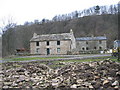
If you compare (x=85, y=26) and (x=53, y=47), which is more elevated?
(x=85, y=26)

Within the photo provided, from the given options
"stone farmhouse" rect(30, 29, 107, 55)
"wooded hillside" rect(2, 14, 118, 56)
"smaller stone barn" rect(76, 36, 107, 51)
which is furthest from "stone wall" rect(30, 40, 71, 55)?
"wooded hillside" rect(2, 14, 118, 56)

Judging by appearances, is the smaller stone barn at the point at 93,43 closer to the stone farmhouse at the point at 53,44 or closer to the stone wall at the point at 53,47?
the stone farmhouse at the point at 53,44

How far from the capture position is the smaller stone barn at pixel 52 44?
3909 cm

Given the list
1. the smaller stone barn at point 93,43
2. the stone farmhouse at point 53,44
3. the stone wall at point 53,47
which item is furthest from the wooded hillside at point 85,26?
the stone wall at point 53,47

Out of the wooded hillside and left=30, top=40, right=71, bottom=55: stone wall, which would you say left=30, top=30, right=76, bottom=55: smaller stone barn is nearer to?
left=30, top=40, right=71, bottom=55: stone wall

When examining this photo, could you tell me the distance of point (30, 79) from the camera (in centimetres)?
939

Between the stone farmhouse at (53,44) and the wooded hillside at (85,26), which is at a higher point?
the wooded hillside at (85,26)

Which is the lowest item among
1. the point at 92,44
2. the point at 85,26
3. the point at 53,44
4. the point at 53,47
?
the point at 53,47

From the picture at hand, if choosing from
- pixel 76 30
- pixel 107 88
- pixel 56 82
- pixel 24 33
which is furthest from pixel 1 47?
pixel 76 30

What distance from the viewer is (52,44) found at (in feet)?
131

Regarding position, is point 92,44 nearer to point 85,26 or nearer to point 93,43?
point 93,43

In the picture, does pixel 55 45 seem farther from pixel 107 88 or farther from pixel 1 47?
pixel 107 88

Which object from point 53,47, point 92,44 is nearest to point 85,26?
point 92,44

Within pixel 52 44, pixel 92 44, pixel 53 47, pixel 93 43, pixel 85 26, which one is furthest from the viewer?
pixel 85 26
